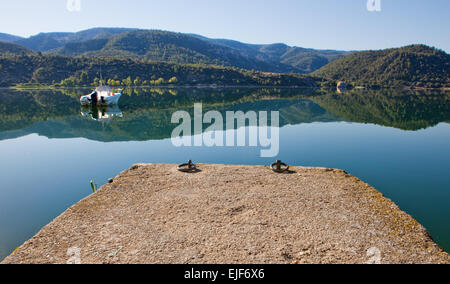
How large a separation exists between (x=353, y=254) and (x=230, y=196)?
4.09m

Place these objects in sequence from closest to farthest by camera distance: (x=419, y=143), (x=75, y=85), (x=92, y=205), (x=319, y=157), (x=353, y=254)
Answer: (x=353, y=254) → (x=92, y=205) → (x=319, y=157) → (x=419, y=143) → (x=75, y=85)

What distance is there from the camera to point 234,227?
7.14 metres

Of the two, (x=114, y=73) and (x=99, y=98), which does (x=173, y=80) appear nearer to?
(x=114, y=73)

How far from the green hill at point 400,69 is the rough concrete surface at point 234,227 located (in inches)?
5369

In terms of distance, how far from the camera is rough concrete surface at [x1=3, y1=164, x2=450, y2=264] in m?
6.07

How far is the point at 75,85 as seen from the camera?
9912cm

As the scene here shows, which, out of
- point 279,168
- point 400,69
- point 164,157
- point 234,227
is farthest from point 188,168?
point 400,69

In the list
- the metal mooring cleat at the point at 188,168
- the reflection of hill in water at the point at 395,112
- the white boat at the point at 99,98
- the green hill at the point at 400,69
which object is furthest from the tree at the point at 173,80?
the metal mooring cleat at the point at 188,168

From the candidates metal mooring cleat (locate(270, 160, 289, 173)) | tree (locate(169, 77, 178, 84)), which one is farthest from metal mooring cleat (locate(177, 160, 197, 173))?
tree (locate(169, 77, 178, 84))

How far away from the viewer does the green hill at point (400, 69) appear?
122m

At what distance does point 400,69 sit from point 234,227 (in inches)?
5938
